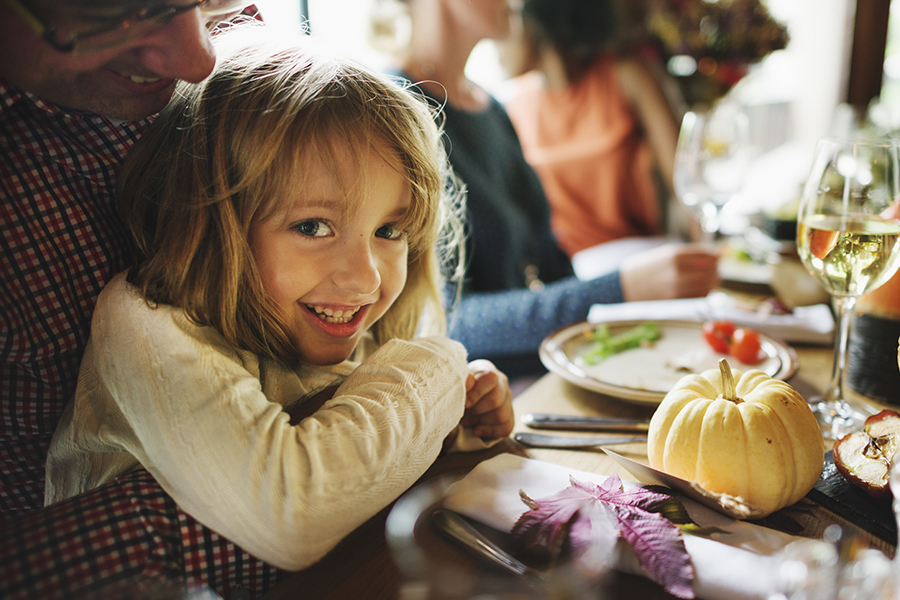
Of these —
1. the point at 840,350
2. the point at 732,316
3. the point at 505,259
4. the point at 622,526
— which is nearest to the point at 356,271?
the point at 622,526

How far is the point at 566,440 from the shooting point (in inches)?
30.6

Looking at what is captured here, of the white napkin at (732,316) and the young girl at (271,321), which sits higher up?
the young girl at (271,321)

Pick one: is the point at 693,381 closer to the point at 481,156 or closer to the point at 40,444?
the point at 40,444

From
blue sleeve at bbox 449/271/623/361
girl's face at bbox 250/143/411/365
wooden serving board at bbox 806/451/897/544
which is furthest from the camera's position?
blue sleeve at bbox 449/271/623/361

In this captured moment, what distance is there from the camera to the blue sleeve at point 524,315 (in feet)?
4.58

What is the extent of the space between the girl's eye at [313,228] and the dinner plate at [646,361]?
0.44 meters

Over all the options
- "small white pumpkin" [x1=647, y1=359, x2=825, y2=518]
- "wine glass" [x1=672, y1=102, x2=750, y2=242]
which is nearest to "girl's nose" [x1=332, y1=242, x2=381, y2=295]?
"small white pumpkin" [x1=647, y1=359, x2=825, y2=518]

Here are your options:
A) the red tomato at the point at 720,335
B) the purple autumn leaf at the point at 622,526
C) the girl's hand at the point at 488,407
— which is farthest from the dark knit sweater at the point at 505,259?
the purple autumn leaf at the point at 622,526

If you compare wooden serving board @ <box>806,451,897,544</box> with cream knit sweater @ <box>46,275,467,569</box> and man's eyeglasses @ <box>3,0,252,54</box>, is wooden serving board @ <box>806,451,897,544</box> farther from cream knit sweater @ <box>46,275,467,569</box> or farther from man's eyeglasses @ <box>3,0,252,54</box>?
man's eyeglasses @ <box>3,0,252,54</box>

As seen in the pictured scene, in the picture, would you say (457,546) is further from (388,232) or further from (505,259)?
(505,259)

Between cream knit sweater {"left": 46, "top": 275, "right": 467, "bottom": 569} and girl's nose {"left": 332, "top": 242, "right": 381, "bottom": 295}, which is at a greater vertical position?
girl's nose {"left": 332, "top": 242, "right": 381, "bottom": 295}

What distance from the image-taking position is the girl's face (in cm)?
71

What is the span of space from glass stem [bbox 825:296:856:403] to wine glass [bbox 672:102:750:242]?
2.31 ft

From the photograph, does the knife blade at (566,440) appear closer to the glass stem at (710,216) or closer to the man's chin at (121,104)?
the man's chin at (121,104)
